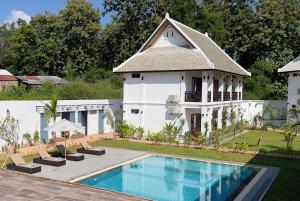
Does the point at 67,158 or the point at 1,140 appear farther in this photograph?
the point at 1,140

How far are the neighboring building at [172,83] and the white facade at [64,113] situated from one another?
193 cm

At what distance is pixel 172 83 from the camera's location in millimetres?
25938

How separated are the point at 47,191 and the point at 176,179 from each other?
20.5 feet

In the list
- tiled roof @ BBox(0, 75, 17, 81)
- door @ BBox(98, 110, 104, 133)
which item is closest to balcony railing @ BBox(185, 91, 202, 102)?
door @ BBox(98, 110, 104, 133)

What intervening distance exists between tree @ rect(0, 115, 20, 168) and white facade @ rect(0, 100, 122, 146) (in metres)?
0.28

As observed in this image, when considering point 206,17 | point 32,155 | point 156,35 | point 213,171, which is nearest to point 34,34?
point 206,17

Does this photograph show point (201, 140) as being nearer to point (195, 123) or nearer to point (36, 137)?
point (195, 123)

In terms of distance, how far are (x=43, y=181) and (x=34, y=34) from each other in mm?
40370

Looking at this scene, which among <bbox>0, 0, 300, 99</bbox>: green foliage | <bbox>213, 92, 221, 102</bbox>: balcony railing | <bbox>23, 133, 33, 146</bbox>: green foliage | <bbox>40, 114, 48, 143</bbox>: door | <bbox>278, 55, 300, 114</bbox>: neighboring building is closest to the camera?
<bbox>23, 133, 33, 146</bbox>: green foliage

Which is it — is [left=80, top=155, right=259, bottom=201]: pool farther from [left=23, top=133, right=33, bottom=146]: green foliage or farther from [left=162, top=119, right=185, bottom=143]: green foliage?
[left=23, top=133, right=33, bottom=146]: green foliage

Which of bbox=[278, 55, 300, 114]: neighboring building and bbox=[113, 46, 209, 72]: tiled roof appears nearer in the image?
bbox=[113, 46, 209, 72]: tiled roof

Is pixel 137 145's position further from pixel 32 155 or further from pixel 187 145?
pixel 32 155

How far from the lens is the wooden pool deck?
1145cm

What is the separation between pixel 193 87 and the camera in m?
27.3
